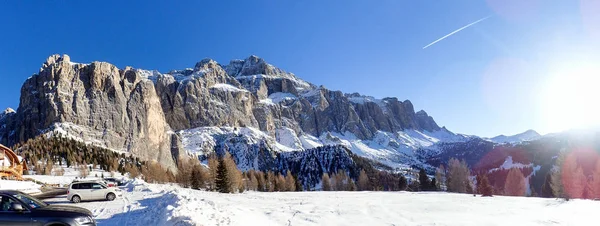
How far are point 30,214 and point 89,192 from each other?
64.4ft

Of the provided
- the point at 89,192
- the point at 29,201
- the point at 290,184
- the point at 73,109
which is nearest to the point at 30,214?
the point at 29,201

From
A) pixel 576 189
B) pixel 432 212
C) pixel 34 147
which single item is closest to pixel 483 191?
pixel 576 189

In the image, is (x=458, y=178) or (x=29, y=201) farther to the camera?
(x=458, y=178)

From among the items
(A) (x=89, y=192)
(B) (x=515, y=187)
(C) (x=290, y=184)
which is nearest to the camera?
(A) (x=89, y=192)

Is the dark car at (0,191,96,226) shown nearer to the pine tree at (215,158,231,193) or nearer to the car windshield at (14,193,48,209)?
the car windshield at (14,193,48,209)

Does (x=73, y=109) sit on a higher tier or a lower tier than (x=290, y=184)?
higher

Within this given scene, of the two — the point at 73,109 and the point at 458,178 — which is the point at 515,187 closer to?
the point at 458,178

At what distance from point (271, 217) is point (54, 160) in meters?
134

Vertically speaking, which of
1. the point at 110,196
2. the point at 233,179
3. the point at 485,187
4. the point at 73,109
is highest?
the point at 73,109

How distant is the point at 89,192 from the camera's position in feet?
94.7

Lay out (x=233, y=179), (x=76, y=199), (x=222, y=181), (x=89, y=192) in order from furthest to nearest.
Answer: (x=233, y=179) → (x=222, y=181) → (x=89, y=192) → (x=76, y=199)

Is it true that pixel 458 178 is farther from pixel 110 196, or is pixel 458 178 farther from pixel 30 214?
pixel 30 214

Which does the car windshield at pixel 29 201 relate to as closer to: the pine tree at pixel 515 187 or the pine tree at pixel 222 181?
the pine tree at pixel 222 181

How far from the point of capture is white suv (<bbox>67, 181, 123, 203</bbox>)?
28.2m
